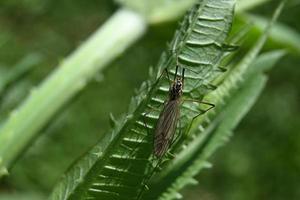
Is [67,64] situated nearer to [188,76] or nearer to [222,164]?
[188,76]

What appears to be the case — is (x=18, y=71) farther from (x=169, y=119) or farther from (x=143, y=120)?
(x=143, y=120)

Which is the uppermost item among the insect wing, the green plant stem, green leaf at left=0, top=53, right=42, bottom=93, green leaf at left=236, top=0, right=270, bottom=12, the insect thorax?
the insect thorax

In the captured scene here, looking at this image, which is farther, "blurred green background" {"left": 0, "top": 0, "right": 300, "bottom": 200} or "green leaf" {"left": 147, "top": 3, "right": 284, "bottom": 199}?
"blurred green background" {"left": 0, "top": 0, "right": 300, "bottom": 200}

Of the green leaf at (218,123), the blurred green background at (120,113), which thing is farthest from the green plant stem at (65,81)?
the blurred green background at (120,113)

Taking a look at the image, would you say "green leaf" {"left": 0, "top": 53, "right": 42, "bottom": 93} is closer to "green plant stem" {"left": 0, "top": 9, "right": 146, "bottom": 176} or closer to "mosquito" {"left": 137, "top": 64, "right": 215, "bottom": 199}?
"green plant stem" {"left": 0, "top": 9, "right": 146, "bottom": 176}

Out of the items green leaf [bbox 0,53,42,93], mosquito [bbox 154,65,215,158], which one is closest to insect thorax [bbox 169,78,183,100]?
mosquito [bbox 154,65,215,158]

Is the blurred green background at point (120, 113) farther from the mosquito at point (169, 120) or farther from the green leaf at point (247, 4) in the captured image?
the mosquito at point (169, 120)
